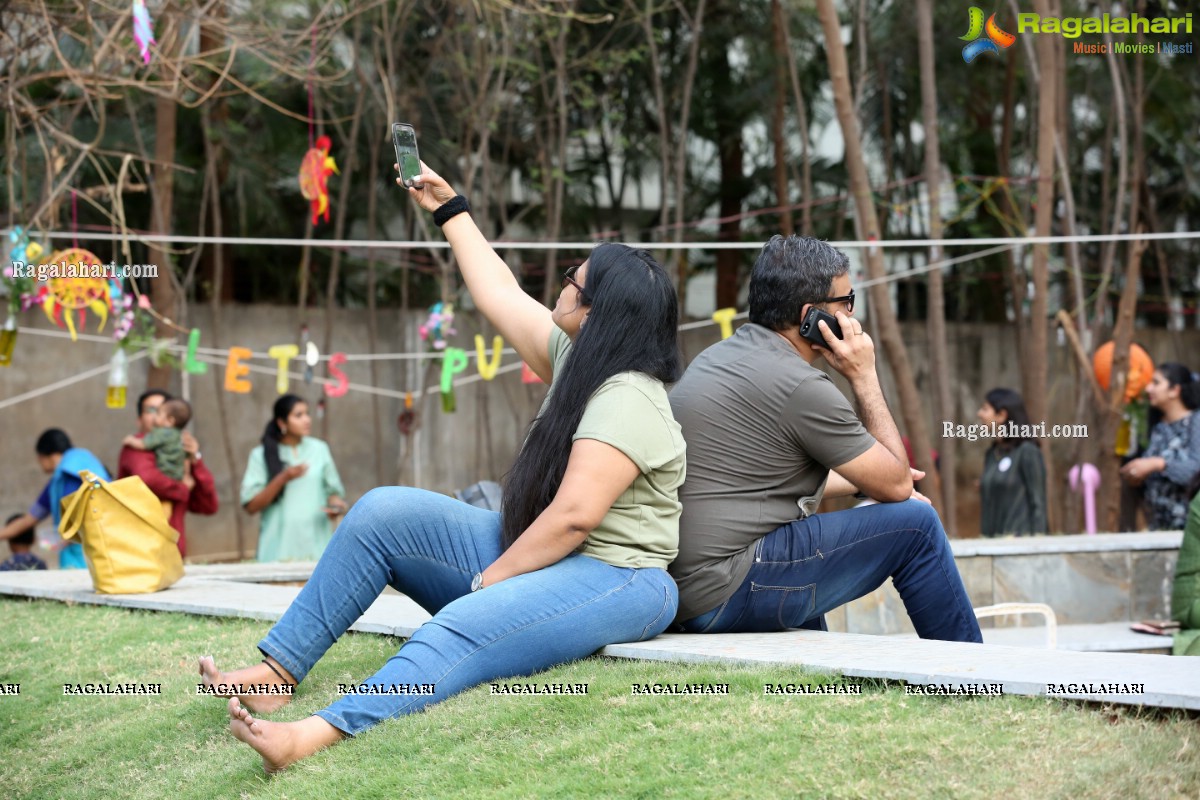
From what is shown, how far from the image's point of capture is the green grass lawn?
2.27 meters

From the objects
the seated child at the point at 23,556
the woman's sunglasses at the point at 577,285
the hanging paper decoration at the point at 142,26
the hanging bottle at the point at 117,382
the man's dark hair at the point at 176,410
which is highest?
the hanging paper decoration at the point at 142,26

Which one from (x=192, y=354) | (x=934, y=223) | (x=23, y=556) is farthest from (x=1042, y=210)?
(x=23, y=556)

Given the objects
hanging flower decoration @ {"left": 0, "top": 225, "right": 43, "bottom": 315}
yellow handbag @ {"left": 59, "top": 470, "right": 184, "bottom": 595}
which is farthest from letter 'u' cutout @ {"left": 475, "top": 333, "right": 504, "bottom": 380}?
yellow handbag @ {"left": 59, "top": 470, "right": 184, "bottom": 595}

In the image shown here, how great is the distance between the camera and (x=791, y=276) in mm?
3252

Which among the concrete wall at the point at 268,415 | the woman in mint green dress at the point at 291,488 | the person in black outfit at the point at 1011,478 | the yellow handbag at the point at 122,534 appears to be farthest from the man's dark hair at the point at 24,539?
the person in black outfit at the point at 1011,478

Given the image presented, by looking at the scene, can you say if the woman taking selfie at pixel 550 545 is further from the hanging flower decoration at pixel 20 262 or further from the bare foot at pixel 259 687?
the hanging flower decoration at pixel 20 262

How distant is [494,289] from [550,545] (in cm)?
96

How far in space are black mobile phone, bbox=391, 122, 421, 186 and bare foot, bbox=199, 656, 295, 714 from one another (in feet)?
4.50

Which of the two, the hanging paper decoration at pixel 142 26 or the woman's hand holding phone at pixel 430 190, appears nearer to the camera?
the woman's hand holding phone at pixel 430 190

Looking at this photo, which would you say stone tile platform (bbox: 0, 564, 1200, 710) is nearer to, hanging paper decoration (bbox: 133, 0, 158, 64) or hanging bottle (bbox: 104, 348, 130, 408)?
hanging paper decoration (bbox: 133, 0, 158, 64)

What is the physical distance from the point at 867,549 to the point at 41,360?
7905mm

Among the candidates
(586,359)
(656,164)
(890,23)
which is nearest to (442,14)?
(656,164)

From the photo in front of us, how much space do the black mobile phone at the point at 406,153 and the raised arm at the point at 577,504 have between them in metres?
1.08

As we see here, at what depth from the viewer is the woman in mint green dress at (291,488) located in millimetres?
6973
